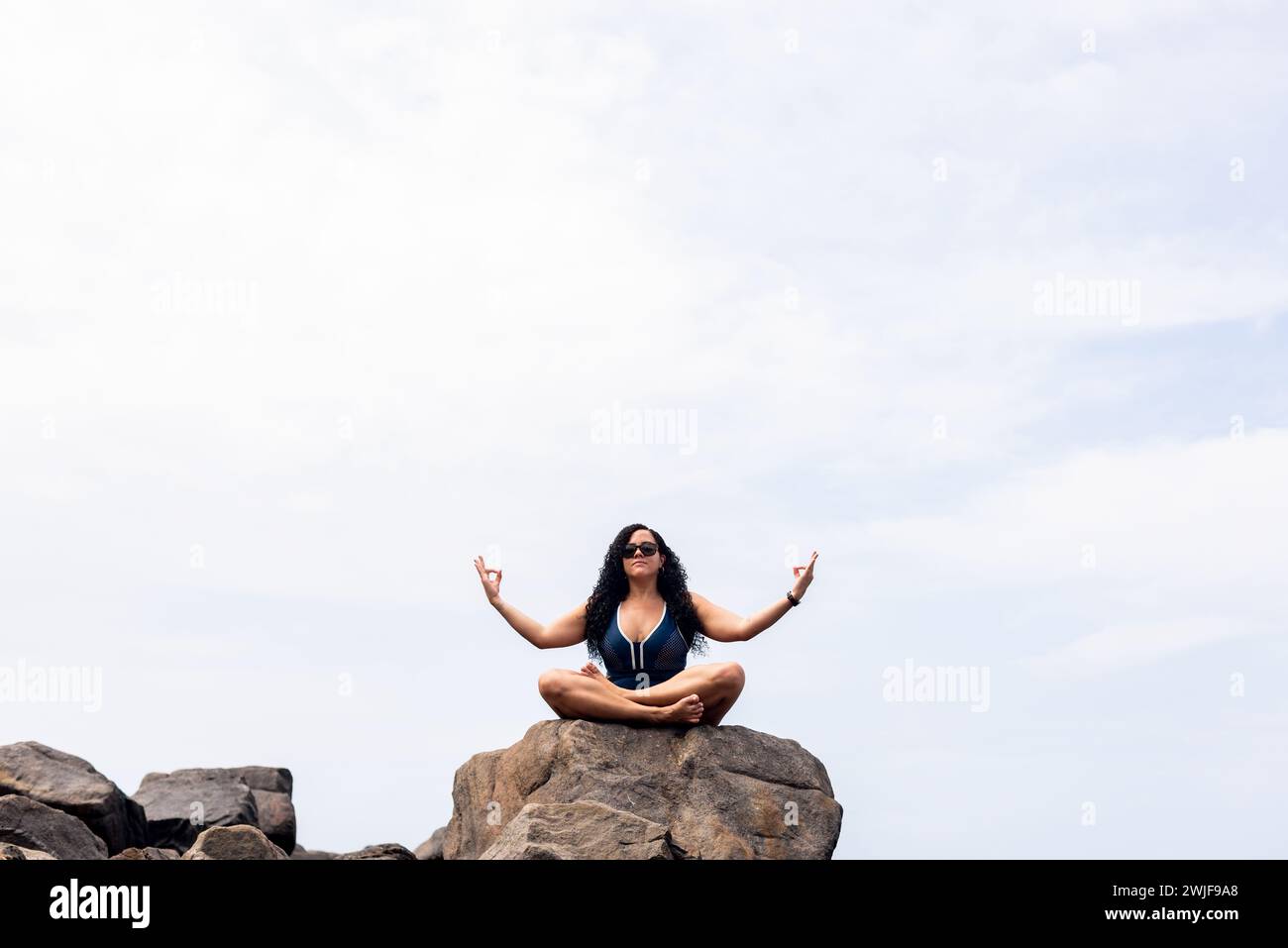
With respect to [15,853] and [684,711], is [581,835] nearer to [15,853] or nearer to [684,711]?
[684,711]

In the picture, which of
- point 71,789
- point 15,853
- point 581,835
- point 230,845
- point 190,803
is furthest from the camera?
point 190,803

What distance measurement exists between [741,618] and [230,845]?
430cm

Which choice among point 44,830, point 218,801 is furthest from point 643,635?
point 218,801

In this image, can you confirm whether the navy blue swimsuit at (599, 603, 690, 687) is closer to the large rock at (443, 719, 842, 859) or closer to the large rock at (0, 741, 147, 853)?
the large rock at (443, 719, 842, 859)

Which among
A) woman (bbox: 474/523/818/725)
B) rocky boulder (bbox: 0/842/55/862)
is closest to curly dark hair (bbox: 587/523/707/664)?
woman (bbox: 474/523/818/725)

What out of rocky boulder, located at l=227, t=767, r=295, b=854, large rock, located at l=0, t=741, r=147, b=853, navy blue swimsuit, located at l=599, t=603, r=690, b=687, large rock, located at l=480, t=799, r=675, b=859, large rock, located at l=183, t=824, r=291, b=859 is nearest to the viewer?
large rock, located at l=480, t=799, r=675, b=859

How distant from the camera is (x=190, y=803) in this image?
15.9m

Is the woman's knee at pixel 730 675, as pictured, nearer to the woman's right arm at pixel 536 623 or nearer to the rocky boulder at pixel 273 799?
the woman's right arm at pixel 536 623

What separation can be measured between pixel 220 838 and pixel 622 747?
3.06 metres

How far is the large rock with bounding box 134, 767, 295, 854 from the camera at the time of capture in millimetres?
15320

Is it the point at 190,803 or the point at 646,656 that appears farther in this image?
the point at 190,803

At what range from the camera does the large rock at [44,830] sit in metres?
12.3

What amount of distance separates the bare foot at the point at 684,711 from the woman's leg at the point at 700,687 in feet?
0.23

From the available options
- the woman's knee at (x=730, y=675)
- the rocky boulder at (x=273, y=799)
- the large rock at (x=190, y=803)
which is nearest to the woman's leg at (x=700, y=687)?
the woman's knee at (x=730, y=675)
